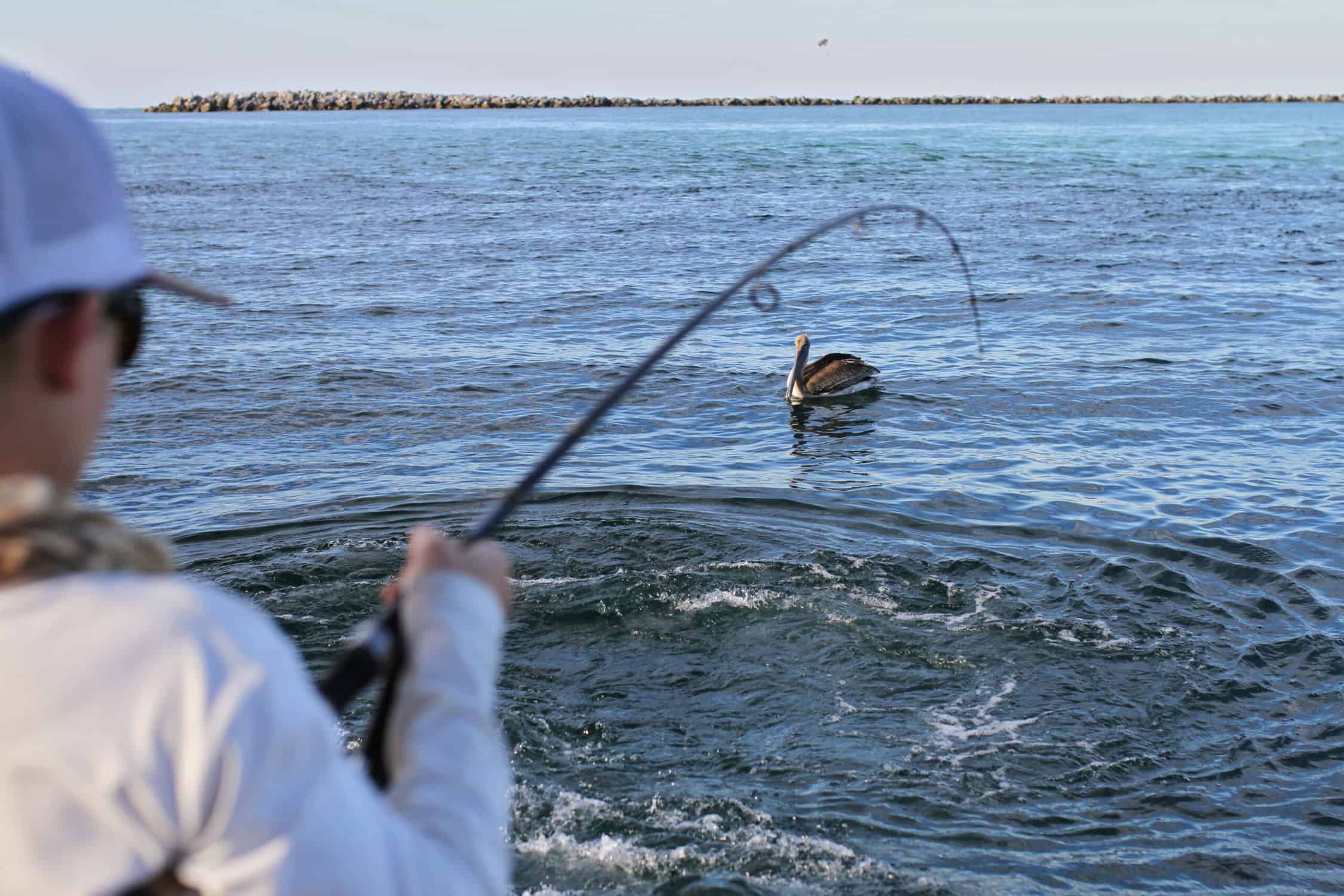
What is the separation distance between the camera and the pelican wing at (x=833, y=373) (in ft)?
41.7

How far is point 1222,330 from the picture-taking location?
1559cm

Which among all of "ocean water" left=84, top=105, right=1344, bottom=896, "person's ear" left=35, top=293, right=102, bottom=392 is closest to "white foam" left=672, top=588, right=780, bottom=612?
"ocean water" left=84, top=105, right=1344, bottom=896

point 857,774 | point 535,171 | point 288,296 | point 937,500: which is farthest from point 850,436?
point 535,171

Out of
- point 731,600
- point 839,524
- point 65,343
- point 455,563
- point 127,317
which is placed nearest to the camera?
point 65,343

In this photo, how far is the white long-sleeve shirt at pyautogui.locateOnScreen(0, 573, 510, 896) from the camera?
0.97 meters

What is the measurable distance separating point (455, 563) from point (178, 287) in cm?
42

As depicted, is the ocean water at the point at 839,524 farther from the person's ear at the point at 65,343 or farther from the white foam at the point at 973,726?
the person's ear at the point at 65,343

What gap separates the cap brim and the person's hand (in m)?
0.34

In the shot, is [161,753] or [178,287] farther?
[178,287]

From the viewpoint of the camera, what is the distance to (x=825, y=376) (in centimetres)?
1273

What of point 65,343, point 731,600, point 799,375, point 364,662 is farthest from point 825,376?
point 65,343

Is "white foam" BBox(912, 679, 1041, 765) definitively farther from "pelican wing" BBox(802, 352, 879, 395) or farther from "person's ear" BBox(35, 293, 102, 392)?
"pelican wing" BBox(802, 352, 879, 395)

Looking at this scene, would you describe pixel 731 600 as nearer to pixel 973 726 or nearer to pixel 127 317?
pixel 973 726

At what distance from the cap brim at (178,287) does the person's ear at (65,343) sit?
0.10m
